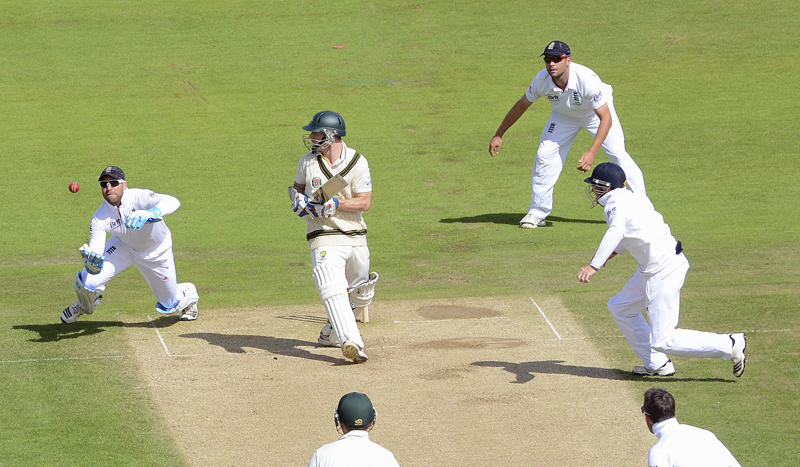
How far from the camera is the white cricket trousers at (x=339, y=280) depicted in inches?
381

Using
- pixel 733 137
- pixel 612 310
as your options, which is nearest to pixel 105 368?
pixel 612 310

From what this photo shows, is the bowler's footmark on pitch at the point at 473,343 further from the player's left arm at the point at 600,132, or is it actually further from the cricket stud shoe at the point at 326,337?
the player's left arm at the point at 600,132

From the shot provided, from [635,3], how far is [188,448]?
63.6 feet

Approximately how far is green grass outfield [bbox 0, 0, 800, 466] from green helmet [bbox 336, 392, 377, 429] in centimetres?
277

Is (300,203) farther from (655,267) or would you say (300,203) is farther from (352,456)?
(352,456)

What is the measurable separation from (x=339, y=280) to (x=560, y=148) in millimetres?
6146

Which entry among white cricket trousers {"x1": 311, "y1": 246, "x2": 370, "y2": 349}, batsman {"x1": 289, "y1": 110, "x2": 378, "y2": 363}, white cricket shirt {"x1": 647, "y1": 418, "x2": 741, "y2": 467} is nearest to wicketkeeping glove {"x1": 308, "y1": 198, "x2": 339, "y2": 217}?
batsman {"x1": 289, "y1": 110, "x2": 378, "y2": 363}

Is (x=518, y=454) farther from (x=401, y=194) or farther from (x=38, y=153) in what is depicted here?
(x=38, y=153)

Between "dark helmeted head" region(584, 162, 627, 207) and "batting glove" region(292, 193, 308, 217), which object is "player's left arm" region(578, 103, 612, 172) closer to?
"dark helmeted head" region(584, 162, 627, 207)

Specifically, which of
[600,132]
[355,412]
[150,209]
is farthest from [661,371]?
[150,209]

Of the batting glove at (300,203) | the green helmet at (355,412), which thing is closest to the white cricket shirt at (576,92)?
the batting glove at (300,203)

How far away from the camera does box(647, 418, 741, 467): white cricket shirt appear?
574 cm

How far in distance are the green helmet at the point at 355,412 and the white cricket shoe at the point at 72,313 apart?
20.3ft

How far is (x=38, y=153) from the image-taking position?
1820 cm
